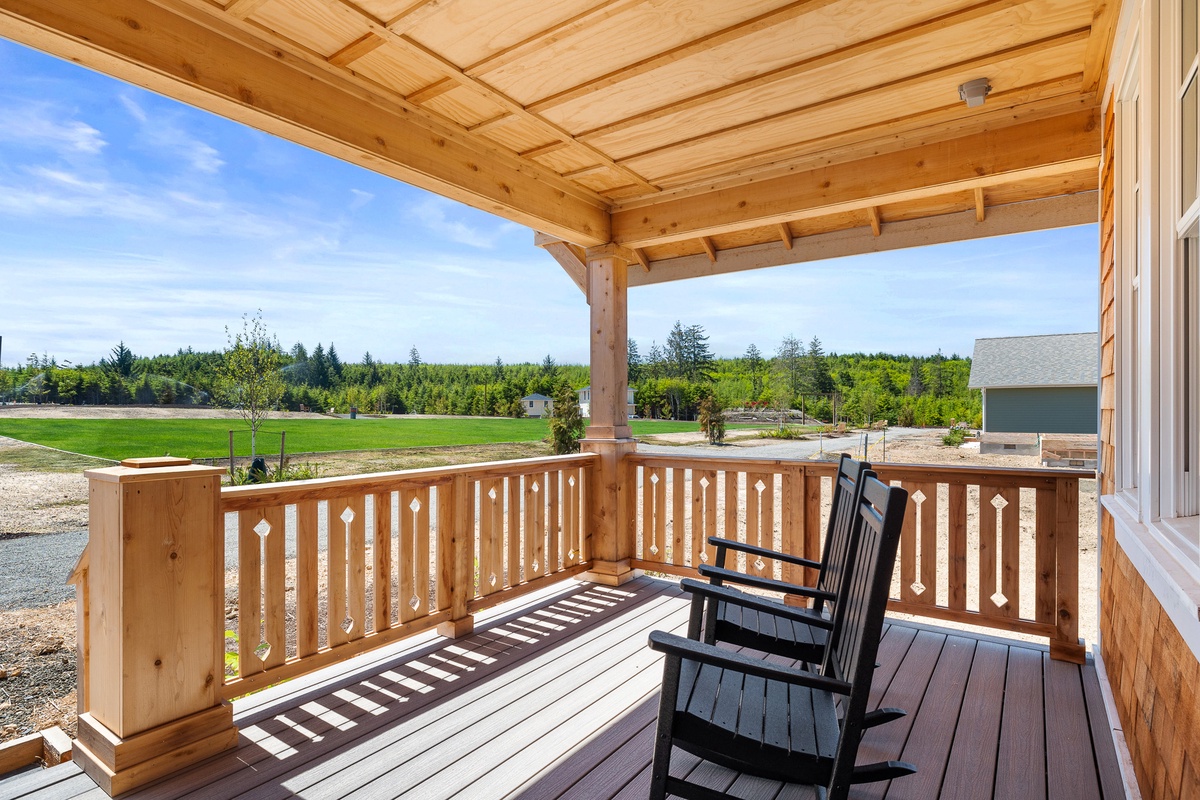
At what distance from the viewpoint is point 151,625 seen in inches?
75.0

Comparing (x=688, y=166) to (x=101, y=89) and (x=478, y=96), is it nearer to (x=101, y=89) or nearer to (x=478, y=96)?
(x=478, y=96)

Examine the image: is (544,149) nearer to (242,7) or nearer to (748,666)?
(242,7)

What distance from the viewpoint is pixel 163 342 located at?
3027 mm

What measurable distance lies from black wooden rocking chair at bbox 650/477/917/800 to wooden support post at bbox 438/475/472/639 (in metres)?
1.73

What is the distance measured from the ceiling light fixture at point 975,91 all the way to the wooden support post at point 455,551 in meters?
2.82

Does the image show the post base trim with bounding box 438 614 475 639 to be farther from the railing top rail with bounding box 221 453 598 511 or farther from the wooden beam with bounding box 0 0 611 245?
the wooden beam with bounding box 0 0 611 245

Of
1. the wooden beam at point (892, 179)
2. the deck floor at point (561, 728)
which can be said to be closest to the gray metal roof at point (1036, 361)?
the wooden beam at point (892, 179)

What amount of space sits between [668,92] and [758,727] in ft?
7.83

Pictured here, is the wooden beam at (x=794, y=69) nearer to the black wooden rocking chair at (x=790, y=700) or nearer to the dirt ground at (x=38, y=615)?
the black wooden rocking chair at (x=790, y=700)

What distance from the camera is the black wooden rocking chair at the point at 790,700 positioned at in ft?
4.00

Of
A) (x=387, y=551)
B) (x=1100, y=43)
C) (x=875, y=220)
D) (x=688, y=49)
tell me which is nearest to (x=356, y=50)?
(x=688, y=49)

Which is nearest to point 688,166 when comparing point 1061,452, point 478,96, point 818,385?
point 478,96

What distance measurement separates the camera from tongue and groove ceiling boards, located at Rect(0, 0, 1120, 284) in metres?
2.03

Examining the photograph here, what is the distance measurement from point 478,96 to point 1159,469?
2669 millimetres
